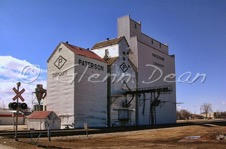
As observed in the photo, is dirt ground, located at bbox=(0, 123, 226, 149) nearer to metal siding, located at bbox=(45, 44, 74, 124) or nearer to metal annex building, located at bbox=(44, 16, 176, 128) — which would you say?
metal siding, located at bbox=(45, 44, 74, 124)

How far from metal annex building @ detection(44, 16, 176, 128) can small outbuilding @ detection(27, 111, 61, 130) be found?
3.01m

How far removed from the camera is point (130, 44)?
2689 inches

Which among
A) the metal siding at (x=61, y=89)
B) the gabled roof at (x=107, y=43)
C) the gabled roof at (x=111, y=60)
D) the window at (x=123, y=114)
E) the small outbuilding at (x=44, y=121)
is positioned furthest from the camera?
the gabled roof at (x=107, y=43)

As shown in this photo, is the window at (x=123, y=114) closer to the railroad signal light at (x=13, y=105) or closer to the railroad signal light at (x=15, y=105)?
the railroad signal light at (x=15, y=105)

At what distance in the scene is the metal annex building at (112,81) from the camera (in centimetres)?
5044

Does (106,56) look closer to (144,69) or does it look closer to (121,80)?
(121,80)

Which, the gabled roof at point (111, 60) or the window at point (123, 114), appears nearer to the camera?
the gabled roof at point (111, 60)

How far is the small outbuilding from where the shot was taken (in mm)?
44312

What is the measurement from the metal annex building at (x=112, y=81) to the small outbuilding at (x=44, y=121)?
3.01 meters

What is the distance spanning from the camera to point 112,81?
2298 inches

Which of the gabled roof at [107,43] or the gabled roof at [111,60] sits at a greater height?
the gabled roof at [107,43]

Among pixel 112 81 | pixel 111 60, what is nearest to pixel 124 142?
pixel 112 81

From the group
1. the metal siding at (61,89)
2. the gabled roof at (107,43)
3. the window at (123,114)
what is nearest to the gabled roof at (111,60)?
the gabled roof at (107,43)

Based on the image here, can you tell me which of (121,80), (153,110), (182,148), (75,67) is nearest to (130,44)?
(121,80)
